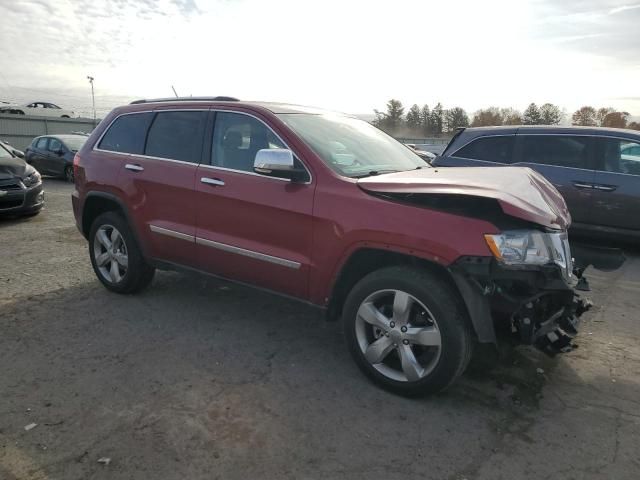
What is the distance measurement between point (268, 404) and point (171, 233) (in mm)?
1919

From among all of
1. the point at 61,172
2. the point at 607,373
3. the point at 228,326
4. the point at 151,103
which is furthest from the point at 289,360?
the point at 61,172

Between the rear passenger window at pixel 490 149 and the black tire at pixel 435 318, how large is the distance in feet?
15.7

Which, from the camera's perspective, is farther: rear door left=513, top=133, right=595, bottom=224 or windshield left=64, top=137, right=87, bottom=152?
windshield left=64, top=137, right=87, bottom=152

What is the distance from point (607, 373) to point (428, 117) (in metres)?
56.0

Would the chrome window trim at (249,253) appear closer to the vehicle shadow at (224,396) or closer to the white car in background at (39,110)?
the vehicle shadow at (224,396)

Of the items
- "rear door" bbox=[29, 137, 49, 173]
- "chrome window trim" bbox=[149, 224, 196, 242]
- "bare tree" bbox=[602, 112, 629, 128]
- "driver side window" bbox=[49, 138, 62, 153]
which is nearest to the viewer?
"chrome window trim" bbox=[149, 224, 196, 242]

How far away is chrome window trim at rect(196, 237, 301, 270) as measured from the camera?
3630 mm

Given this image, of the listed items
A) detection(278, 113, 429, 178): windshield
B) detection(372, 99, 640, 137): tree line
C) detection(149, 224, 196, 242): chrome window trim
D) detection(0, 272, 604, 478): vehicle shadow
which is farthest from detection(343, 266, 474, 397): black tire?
detection(372, 99, 640, 137): tree line

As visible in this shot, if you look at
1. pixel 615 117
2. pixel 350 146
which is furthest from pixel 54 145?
pixel 615 117

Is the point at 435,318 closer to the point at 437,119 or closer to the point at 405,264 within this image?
the point at 405,264

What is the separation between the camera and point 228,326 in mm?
4301

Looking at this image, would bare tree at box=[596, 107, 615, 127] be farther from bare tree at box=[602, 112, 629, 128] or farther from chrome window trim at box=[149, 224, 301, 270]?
chrome window trim at box=[149, 224, 301, 270]

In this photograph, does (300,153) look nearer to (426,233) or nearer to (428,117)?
(426,233)

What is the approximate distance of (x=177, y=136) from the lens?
447cm
